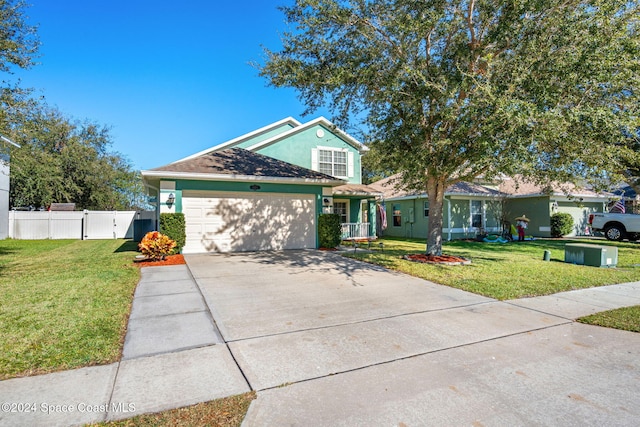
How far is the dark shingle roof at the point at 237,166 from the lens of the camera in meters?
11.7

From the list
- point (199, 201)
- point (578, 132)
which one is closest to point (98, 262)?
point (199, 201)

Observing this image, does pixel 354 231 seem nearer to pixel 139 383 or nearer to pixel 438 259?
pixel 438 259

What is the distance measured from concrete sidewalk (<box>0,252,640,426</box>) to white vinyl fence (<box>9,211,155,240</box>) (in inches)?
665

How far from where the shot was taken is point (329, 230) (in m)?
13.2

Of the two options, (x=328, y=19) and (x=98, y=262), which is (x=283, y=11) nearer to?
(x=328, y=19)

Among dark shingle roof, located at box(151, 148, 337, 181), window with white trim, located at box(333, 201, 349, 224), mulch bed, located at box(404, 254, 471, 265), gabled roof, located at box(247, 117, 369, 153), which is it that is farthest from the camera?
window with white trim, located at box(333, 201, 349, 224)

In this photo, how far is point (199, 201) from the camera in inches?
468

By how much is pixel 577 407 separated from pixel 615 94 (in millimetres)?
9121

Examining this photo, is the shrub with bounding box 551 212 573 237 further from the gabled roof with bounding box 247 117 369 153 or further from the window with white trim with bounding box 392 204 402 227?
the gabled roof with bounding box 247 117 369 153

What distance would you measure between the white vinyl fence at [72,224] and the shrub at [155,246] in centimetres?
1062

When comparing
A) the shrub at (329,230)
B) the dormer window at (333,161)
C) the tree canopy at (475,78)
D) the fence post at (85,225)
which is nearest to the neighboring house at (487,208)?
the dormer window at (333,161)

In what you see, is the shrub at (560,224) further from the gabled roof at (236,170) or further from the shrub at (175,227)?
the shrub at (175,227)

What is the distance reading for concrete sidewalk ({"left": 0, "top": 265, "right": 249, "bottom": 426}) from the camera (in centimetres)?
261

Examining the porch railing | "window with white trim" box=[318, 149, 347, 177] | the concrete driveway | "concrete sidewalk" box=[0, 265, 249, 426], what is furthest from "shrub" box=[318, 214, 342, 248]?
"concrete sidewalk" box=[0, 265, 249, 426]
